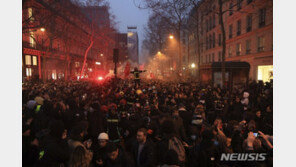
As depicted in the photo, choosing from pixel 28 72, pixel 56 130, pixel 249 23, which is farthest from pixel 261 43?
pixel 28 72

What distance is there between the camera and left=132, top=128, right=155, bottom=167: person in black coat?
10.8 feet

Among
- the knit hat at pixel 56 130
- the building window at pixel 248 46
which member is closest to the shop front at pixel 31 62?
the knit hat at pixel 56 130

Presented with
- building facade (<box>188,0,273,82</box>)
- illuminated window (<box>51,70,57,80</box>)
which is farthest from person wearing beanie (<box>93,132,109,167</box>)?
illuminated window (<box>51,70,57,80</box>)

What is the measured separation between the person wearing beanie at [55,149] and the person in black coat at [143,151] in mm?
1236

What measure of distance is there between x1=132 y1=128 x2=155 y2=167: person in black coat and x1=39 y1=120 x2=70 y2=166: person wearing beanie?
124 centimetres

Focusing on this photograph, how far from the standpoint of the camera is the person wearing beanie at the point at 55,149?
9.68 ft

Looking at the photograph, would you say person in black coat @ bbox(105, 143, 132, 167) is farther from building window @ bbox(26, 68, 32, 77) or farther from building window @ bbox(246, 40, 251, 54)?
building window @ bbox(26, 68, 32, 77)

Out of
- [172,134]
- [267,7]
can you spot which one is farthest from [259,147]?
[267,7]

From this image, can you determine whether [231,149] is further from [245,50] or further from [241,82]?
[245,50]

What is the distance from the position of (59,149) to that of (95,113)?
200cm

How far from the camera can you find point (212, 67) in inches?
657

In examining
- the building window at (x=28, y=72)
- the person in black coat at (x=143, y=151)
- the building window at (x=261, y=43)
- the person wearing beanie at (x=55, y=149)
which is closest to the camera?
the person wearing beanie at (x=55, y=149)

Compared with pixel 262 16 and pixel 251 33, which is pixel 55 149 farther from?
pixel 251 33

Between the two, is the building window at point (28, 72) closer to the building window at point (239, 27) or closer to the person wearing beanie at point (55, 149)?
the person wearing beanie at point (55, 149)
